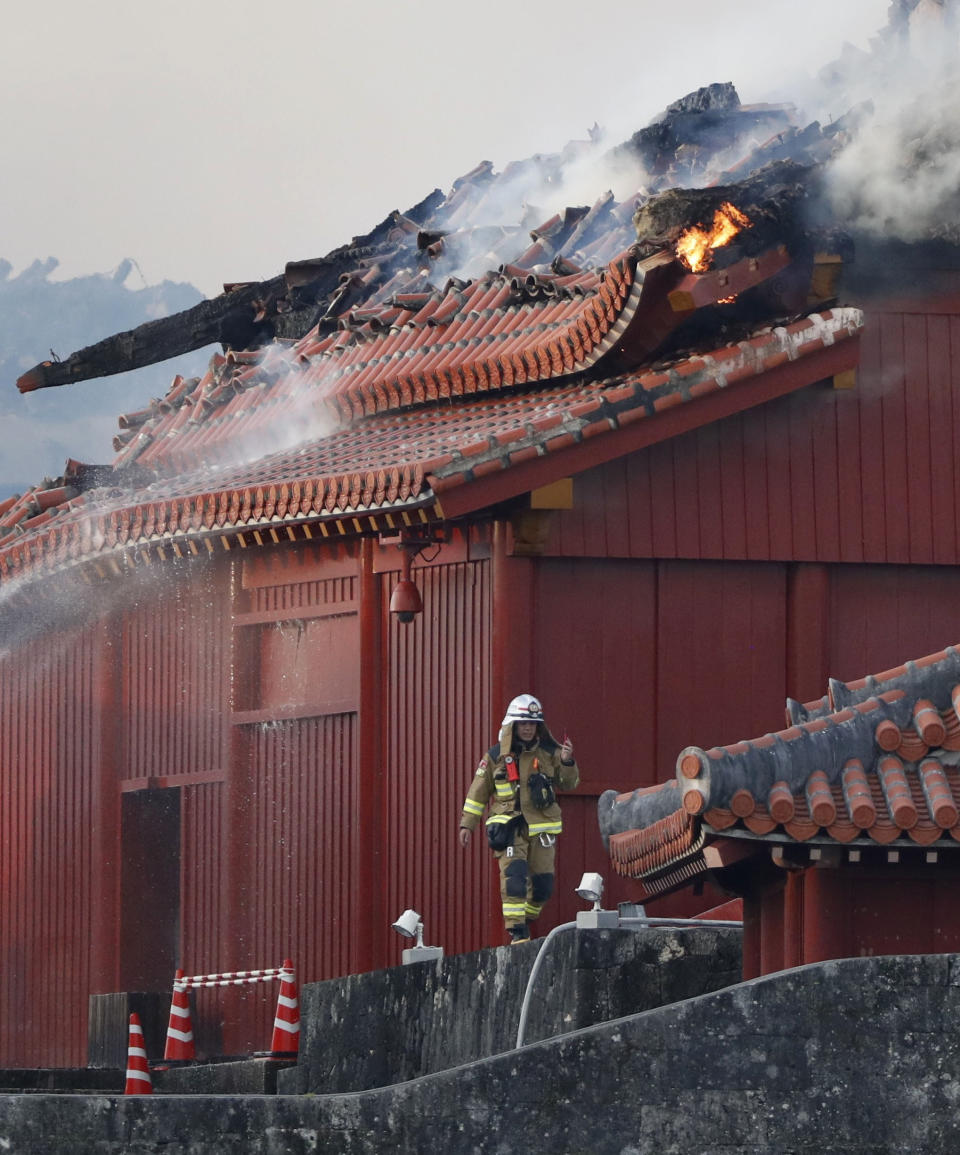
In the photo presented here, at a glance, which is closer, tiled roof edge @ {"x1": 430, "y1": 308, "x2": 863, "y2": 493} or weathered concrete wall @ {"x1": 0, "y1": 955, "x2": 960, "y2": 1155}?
weathered concrete wall @ {"x1": 0, "y1": 955, "x2": 960, "y2": 1155}

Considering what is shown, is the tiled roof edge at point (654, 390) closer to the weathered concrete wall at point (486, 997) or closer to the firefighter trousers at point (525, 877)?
the firefighter trousers at point (525, 877)

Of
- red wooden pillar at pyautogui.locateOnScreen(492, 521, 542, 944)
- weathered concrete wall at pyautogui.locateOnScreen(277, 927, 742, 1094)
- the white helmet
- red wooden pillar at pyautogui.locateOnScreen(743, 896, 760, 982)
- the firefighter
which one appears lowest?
weathered concrete wall at pyautogui.locateOnScreen(277, 927, 742, 1094)

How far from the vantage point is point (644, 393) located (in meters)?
18.4

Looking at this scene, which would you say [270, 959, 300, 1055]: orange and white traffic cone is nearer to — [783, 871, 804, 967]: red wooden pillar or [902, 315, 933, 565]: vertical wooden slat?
[902, 315, 933, 565]: vertical wooden slat

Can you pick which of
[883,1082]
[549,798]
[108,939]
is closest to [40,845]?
[108,939]

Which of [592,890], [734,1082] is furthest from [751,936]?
[734,1082]

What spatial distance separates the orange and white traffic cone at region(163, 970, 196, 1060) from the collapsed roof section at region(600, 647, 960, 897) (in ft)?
28.2

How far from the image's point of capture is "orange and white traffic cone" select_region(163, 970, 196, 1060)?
832 inches

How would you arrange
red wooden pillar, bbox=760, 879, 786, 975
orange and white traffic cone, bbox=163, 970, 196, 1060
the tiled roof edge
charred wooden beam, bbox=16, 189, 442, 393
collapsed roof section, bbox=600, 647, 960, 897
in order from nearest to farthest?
1. collapsed roof section, bbox=600, 647, 960, 897
2. red wooden pillar, bbox=760, 879, 786, 975
3. the tiled roof edge
4. orange and white traffic cone, bbox=163, 970, 196, 1060
5. charred wooden beam, bbox=16, 189, 442, 393

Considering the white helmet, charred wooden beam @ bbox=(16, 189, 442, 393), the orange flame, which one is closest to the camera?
the white helmet

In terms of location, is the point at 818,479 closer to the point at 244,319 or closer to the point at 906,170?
the point at 906,170

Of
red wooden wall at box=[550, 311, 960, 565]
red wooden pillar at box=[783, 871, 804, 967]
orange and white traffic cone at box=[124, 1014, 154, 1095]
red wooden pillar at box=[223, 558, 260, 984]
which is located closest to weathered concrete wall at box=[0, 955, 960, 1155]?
red wooden pillar at box=[783, 871, 804, 967]

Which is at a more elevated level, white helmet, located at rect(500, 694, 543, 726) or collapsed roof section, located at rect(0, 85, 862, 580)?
collapsed roof section, located at rect(0, 85, 862, 580)

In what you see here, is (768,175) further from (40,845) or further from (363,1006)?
(40,845)
